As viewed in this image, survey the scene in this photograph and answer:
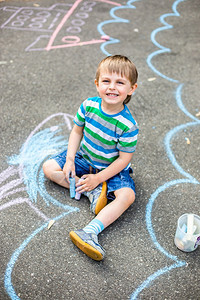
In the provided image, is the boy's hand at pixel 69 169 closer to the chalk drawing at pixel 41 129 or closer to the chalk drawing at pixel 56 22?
the chalk drawing at pixel 41 129

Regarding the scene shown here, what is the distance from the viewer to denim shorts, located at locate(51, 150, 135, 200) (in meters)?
2.32

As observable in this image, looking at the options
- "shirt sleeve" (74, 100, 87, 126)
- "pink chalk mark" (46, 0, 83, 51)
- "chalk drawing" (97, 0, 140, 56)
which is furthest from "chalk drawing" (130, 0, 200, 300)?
"pink chalk mark" (46, 0, 83, 51)

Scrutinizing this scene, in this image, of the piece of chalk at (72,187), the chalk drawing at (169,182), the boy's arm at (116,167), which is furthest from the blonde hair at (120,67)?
the chalk drawing at (169,182)

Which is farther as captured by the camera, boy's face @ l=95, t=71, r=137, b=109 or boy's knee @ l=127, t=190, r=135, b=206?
boy's knee @ l=127, t=190, r=135, b=206

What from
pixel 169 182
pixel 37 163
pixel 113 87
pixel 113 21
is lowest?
pixel 169 182

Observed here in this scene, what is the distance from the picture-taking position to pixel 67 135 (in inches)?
115

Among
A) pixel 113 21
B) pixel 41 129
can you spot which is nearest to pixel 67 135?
pixel 41 129

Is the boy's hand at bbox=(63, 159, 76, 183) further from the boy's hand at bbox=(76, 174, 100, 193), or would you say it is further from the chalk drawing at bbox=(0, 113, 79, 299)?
the chalk drawing at bbox=(0, 113, 79, 299)

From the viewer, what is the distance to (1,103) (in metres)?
3.23

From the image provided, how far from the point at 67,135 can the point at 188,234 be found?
1381 mm

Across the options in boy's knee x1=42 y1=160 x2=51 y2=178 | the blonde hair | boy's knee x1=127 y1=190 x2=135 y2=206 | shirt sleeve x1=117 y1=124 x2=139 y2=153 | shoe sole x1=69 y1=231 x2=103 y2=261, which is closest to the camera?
shoe sole x1=69 y1=231 x2=103 y2=261

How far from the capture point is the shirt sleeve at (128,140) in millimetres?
2172

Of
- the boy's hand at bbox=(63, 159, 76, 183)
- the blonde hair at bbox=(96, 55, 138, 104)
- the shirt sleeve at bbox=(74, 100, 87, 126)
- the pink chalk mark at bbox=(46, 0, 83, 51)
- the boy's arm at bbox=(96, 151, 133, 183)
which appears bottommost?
the boy's hand at bbox=(63, 159, 76, 183)

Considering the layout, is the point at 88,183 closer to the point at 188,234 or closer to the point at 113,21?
the point at 188,234
